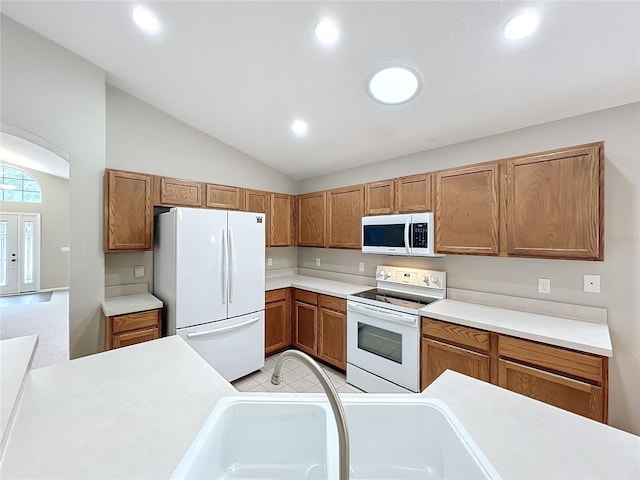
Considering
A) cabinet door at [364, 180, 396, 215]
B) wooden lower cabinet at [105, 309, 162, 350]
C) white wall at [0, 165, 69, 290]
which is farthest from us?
white wall at [0, 165, 69, 290]

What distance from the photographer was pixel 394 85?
2.14 metres

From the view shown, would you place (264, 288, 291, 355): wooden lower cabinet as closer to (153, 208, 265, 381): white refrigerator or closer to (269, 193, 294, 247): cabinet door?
(153, 208, 265, 381): white refrigerator

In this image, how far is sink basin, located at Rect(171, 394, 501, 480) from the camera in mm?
901

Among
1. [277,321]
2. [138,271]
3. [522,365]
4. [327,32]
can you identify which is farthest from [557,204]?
[138,271]

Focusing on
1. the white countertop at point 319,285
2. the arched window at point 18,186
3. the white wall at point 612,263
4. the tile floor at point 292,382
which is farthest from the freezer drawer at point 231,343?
the arched window at point 18,186

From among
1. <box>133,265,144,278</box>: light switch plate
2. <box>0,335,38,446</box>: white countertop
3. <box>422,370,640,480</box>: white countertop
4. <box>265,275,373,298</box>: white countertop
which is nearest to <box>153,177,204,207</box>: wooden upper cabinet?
<box>133,265,144,278</box>: light switch plate

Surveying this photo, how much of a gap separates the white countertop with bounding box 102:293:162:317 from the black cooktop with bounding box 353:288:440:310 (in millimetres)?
1979

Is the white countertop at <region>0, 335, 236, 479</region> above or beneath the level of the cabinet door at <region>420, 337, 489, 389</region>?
above

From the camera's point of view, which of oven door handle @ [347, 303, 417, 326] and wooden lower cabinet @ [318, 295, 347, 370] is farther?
wooden lower cabinet @ [318, 295, 347, 370]

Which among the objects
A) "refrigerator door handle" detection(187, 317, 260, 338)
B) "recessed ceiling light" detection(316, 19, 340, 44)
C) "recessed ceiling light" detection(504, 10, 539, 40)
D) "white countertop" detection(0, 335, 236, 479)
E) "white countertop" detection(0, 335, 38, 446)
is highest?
"recessed ceiling light" detection(316, 19, 340, 44)

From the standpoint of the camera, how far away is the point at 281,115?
2.70 m

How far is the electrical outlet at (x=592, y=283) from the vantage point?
1.97 m

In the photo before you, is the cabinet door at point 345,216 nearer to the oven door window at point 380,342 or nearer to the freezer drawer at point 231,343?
the oven door window at point 380,342

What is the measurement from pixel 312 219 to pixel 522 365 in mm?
2650
